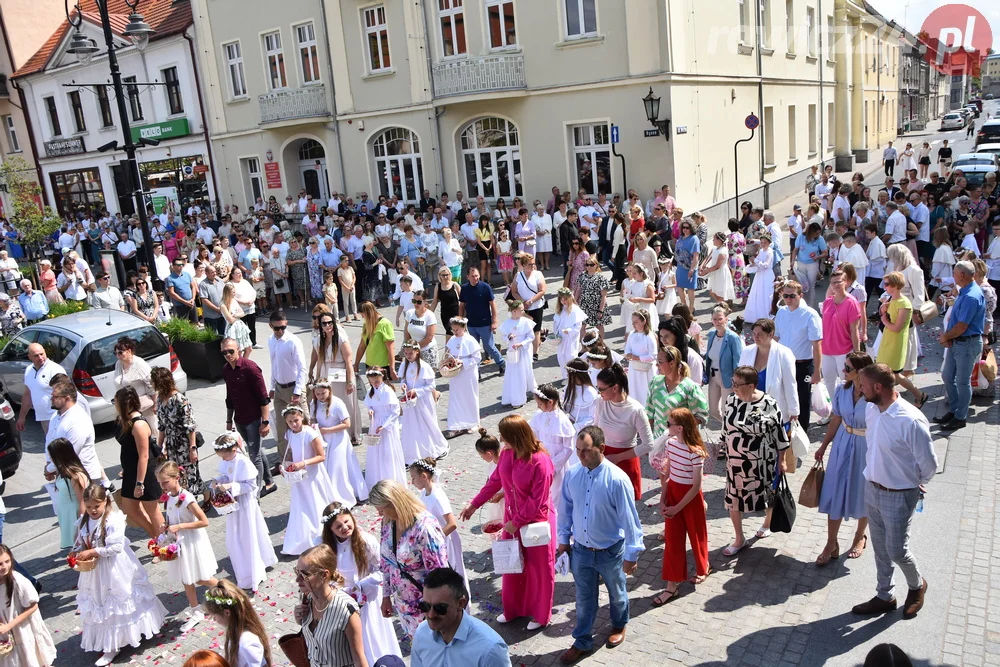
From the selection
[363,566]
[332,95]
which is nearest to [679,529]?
[363,566]

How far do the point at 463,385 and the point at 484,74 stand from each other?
13673mm

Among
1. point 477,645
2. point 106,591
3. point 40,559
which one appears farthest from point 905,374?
point 40,559

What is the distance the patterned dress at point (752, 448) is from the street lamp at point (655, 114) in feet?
47.8

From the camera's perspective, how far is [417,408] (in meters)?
9.03

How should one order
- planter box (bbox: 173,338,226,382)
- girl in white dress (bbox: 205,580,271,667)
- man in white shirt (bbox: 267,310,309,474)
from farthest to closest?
planter box (bbox: 173,338,226,382)
man in white shirt (bbox: 267,310,309,474)
girl in white dress (bbox: 205,580,271,667)

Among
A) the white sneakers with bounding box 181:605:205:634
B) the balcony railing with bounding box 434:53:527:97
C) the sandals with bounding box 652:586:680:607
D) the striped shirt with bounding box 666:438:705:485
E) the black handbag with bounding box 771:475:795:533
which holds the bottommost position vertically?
the white sneakers with bounding box 181:605:205:634

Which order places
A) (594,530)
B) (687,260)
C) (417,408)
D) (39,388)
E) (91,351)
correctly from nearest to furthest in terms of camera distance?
(594,530) < (417,408) < (39,388) < (91,351) < (687,260)

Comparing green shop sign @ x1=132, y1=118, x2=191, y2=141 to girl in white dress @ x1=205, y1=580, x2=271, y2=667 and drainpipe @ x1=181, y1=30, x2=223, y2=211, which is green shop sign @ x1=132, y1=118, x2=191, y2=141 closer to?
drainpipe @ x1=181, y1=30, x2=223, y2=211

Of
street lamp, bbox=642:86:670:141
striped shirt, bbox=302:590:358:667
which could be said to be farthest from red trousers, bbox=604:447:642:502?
street lamp, bbox=642:86:670:141

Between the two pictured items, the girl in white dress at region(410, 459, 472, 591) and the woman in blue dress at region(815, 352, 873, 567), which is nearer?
the girl in white dress at region(410, 459, 472, 591)

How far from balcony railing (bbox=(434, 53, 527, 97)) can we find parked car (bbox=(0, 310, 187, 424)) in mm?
12575

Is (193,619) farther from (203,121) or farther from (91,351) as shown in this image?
(203,121)

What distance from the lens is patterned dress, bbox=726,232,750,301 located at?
13.7 m

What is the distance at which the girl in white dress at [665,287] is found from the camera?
462 inches
